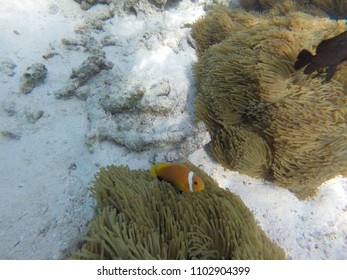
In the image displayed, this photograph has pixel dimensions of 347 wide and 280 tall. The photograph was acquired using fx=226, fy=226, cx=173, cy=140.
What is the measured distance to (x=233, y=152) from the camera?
2.63 metres

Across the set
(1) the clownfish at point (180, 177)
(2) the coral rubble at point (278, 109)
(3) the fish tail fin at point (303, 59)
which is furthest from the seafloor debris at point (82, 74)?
(3) the fish tail fin at point (303, 59)

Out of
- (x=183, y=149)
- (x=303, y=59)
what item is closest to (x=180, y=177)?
(x=183, y=149)

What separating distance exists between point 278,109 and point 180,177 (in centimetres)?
132

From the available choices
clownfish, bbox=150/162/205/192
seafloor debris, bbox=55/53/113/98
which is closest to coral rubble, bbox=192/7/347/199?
clownfish, bbox=150/162/205/192

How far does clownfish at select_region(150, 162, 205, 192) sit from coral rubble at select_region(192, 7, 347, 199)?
0.92 meters

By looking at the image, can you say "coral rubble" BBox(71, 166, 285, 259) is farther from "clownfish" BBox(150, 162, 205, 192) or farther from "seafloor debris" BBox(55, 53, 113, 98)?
"seafloor debris" BBox(55, 53, 113, 98)

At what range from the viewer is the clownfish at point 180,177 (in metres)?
1.87

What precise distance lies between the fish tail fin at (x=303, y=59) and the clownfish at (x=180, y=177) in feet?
5.37

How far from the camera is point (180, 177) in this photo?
1.91 metres

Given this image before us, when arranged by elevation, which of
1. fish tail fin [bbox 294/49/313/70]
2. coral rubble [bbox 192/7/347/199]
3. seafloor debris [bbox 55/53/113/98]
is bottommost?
seafloor debris [bbox 55/53/113/98]

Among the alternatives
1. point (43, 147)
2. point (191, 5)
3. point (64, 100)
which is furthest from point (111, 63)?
point (191, 5)

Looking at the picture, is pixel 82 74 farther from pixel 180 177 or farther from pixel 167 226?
pixel 167 226

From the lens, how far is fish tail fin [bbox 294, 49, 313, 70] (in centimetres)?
229
